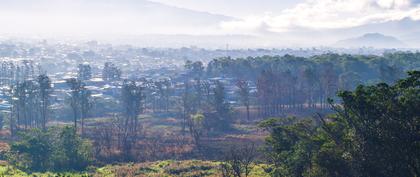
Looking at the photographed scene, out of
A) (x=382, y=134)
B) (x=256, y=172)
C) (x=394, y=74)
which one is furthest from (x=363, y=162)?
(x=394, y=74)

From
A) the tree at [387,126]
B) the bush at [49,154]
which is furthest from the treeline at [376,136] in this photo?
the bush at [49,154]

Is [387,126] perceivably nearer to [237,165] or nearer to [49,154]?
[237,165]

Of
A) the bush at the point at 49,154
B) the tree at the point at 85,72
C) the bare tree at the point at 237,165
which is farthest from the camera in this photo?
the tree at the point at 85,72

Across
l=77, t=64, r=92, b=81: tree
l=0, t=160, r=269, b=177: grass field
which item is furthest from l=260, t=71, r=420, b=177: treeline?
l=77, t=64, r=92, b=81: tree

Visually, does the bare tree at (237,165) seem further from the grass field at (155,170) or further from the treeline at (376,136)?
the treeline at (376,136)

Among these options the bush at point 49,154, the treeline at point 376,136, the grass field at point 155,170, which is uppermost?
the treeline at point 376,136

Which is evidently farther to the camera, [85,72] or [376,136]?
[85,72]

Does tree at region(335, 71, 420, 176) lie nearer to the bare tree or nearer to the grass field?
the bare tree

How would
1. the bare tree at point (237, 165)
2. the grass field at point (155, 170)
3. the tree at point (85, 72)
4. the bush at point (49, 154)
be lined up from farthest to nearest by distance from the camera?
the tree at point (85, 72) → the bush at point (49, 154) → the grass field at point (155, 170) → the bare tree at point (237, 165)

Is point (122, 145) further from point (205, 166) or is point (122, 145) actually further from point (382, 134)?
point (382, 134)

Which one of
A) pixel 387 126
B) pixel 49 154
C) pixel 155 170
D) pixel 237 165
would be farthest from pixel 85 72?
pixel 387 126

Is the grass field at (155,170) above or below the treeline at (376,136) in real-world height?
below
